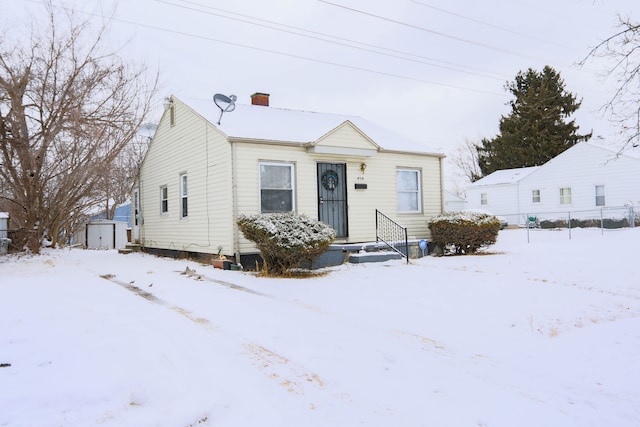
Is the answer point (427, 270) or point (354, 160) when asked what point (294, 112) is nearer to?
point (354, 160)

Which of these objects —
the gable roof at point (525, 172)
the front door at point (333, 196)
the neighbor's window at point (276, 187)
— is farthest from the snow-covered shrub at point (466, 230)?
the gable roof at point (525, 172)

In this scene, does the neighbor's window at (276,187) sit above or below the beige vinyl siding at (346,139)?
below

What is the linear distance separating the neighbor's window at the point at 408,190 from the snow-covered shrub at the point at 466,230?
1042 millimetres

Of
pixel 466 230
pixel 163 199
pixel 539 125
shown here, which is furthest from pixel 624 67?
pixel 539 125

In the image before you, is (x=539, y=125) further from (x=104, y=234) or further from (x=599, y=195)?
(x=104, y=234)

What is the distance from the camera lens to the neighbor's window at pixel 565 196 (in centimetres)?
2700

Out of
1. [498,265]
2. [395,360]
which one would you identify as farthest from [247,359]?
[498,265]

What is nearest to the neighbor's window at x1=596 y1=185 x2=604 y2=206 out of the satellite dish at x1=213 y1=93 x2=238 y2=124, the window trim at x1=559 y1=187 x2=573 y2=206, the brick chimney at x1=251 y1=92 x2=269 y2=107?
the window trim at x1=559 y1=187 x2=573 y2=206

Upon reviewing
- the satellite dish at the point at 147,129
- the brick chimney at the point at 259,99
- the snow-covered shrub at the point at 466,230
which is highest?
the brick chimney at the point at 259,99

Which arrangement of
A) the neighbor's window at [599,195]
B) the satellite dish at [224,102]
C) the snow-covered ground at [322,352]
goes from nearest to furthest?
the snow-covered ground at [322,352]
the satellite dish at [224,102]
the neighbor's window at [599,195]

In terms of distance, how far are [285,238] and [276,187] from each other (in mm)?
2521

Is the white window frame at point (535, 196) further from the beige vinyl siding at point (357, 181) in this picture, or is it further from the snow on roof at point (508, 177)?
the beige vinyl siding at point (357, 181)

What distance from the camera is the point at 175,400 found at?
3.21m

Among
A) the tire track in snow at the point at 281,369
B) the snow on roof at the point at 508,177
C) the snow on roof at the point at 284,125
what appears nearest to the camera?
the tire track in snow at the point at 281,369
